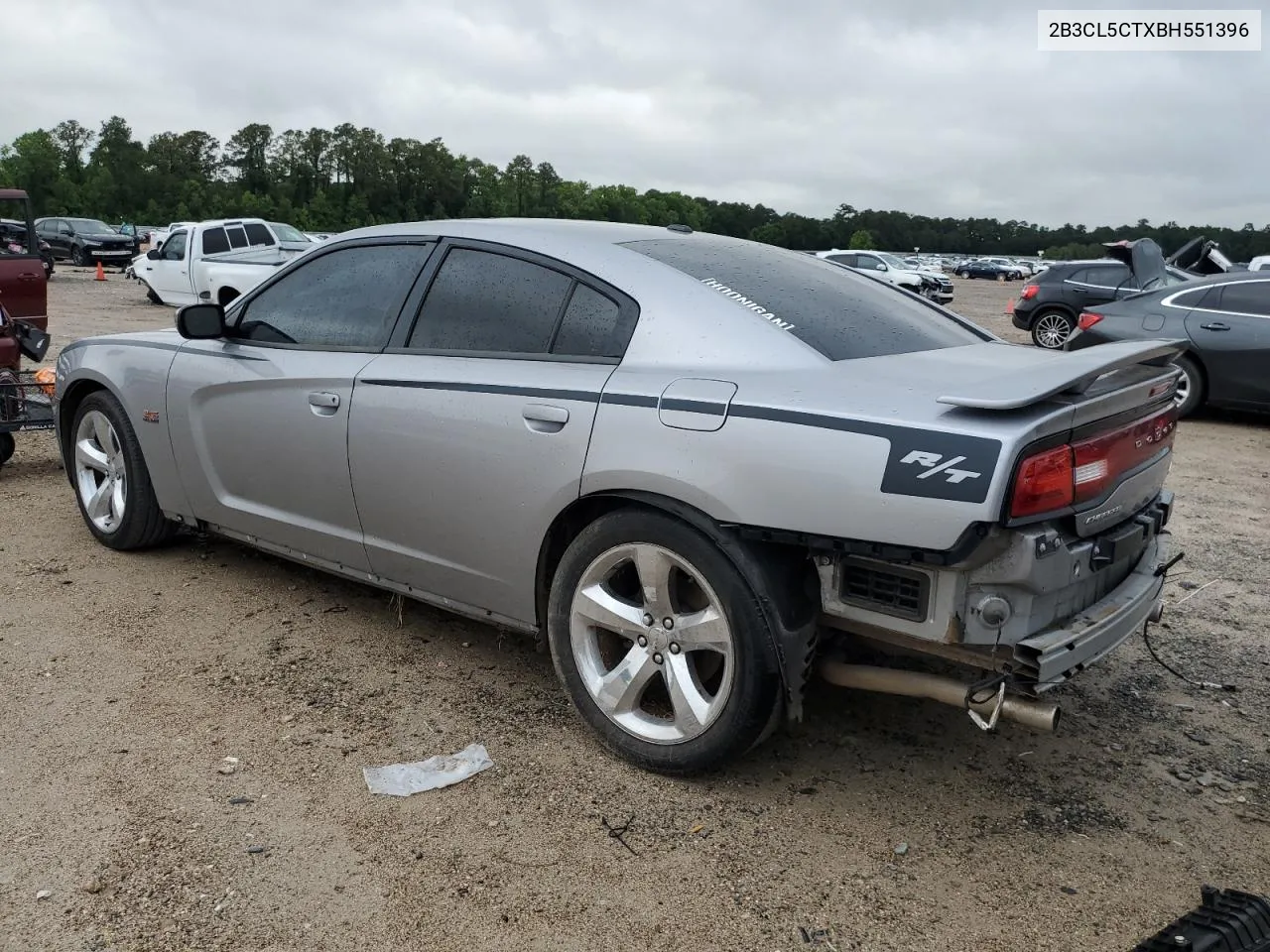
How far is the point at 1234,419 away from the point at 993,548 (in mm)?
8808

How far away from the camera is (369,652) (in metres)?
4.00

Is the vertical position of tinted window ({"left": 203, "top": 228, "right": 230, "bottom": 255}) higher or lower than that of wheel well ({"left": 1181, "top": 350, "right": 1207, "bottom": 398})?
higher

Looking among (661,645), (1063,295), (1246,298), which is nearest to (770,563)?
(661,645)

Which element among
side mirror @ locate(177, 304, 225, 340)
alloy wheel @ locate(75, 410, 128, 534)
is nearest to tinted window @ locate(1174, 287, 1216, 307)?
side mirror @ locate(177, 304, 225, 340)

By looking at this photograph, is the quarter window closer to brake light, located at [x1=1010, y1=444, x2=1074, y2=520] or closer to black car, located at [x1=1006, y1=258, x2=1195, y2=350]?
black car, located at [x1=1006, y1=258, x2=1195, y2=350]

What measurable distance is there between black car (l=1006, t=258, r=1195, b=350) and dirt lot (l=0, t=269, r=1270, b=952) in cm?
1122

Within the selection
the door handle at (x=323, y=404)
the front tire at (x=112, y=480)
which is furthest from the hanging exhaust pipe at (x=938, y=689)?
the front tire at (x=112, y=480)

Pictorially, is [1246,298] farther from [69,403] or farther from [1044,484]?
[69,403]

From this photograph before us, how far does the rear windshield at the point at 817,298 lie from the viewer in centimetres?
317

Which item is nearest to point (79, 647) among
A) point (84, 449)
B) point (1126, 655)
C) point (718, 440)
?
point (84, 449)

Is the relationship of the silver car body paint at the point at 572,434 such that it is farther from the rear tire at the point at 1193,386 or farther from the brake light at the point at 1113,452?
the rear tire at the point at 1193,386

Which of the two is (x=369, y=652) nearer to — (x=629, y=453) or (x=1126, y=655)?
(x=629, y=453)

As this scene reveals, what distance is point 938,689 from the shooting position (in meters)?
2.84

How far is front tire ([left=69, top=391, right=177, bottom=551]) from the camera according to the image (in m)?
4.84
